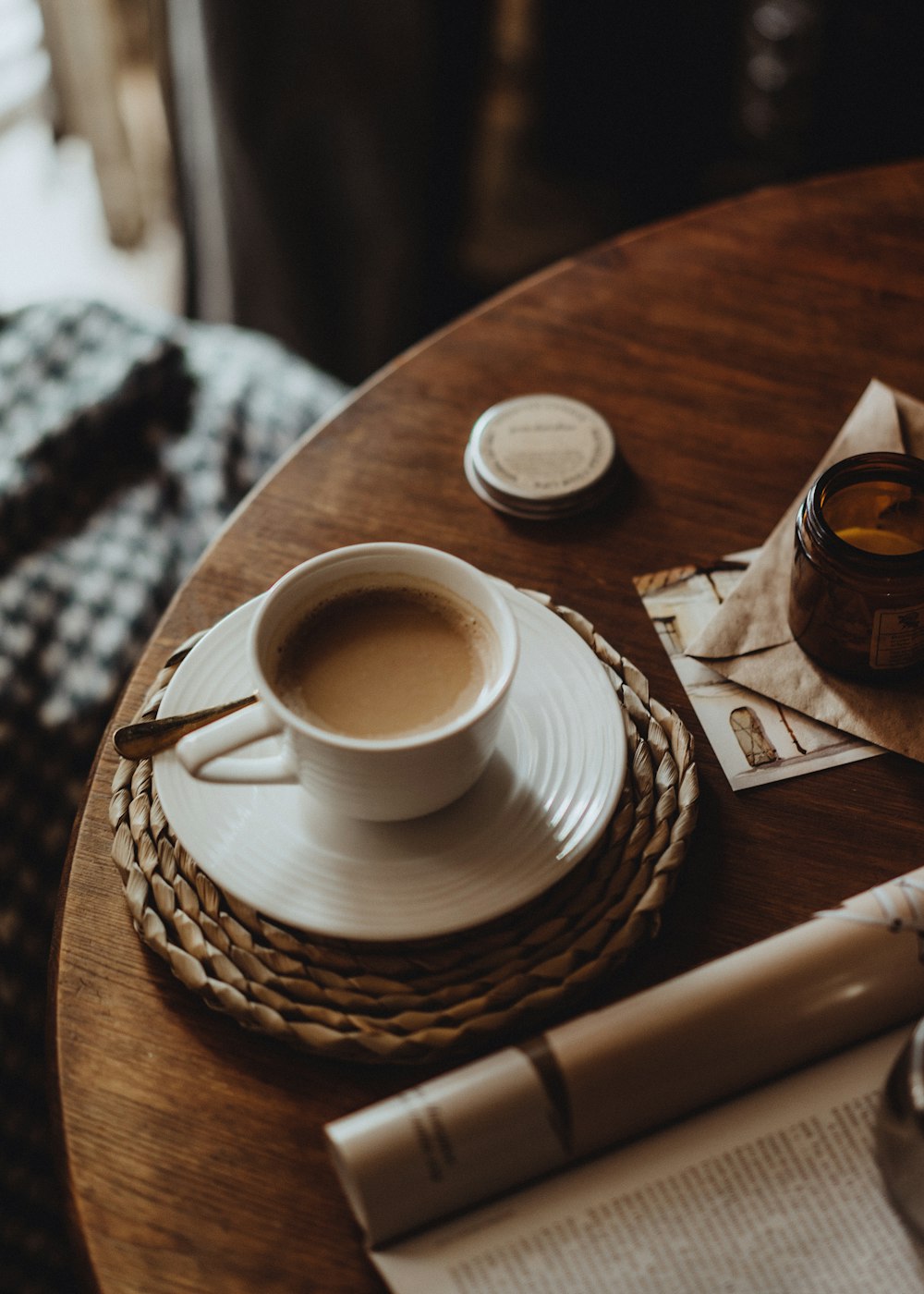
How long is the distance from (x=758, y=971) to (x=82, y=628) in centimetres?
69

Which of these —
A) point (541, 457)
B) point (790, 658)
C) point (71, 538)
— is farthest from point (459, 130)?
point (790, 658)

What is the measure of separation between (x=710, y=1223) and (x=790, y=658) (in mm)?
321

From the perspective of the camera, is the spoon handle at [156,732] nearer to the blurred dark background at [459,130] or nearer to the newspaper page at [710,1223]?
the newspaper page at [710,1223]

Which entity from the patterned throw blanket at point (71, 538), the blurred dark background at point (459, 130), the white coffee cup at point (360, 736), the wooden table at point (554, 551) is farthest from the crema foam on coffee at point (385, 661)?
the blurred dark background at point (459, 130)

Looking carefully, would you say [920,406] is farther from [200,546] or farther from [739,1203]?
[200,546]

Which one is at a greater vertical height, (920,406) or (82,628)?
(920,406)

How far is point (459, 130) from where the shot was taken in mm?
1666

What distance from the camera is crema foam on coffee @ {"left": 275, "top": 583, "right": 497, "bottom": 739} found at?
538 mm

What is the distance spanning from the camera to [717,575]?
27.6 inches

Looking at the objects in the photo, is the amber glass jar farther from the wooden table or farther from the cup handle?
the cup handle

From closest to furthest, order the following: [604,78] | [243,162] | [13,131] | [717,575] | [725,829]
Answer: [725,829], [717,575], [243,162], [604,78], [13,131]

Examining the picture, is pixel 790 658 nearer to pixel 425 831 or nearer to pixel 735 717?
pixel 735 717

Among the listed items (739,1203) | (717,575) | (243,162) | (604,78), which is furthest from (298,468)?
(604,78)

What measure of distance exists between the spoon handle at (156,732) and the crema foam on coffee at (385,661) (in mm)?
51
